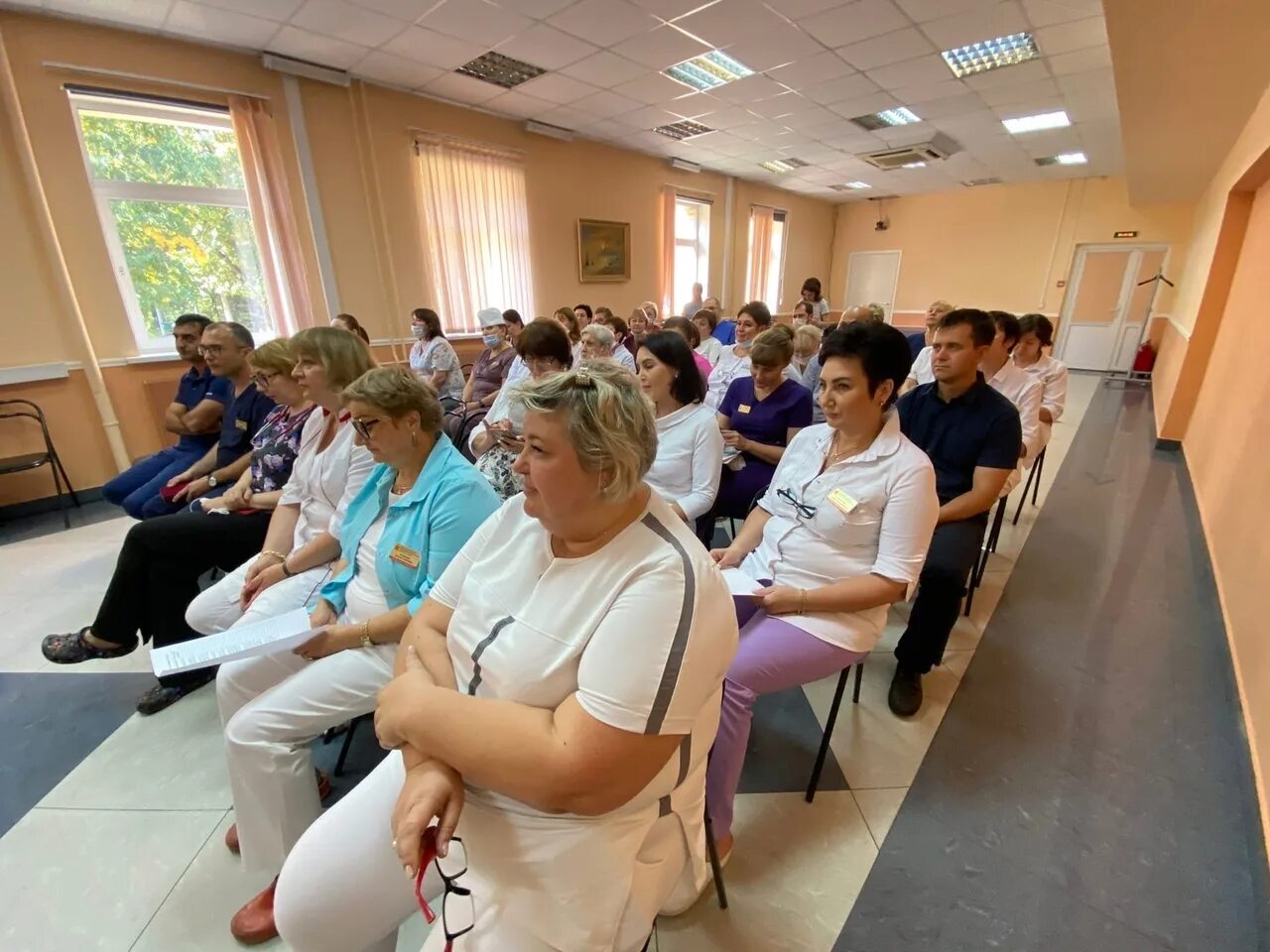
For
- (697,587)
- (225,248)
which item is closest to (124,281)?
(225,248)

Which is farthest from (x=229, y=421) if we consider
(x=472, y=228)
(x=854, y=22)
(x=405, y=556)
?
(x=854, y=22)

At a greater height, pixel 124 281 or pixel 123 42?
pixel 123 42

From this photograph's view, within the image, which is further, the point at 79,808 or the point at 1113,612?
the point at 1113,612

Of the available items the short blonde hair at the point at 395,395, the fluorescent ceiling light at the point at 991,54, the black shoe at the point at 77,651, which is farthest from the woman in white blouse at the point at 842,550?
the fluorescent ceiling light at the point at 991,54

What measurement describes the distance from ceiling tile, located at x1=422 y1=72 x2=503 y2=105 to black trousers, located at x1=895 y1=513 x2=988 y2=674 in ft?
16.8

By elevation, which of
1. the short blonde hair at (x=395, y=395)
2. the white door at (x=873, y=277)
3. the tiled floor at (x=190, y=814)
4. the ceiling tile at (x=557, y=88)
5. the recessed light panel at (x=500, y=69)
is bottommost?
the tiled floor at (x=190, y=814)

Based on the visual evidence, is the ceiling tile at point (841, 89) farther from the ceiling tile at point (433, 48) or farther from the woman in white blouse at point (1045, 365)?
the ceiling tile at point (433, 48)

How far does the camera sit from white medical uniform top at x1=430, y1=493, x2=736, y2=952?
0.73m

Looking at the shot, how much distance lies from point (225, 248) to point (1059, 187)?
1184 centimetres

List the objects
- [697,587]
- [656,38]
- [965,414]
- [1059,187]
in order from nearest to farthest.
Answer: [697,587]
[965,414]
[656,38]
[1059,187]

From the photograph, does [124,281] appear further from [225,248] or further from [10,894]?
[10,894]

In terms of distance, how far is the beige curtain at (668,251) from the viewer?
7.53 m

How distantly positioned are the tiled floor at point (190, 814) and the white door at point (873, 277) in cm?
1074

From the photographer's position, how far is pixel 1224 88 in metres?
3.51
